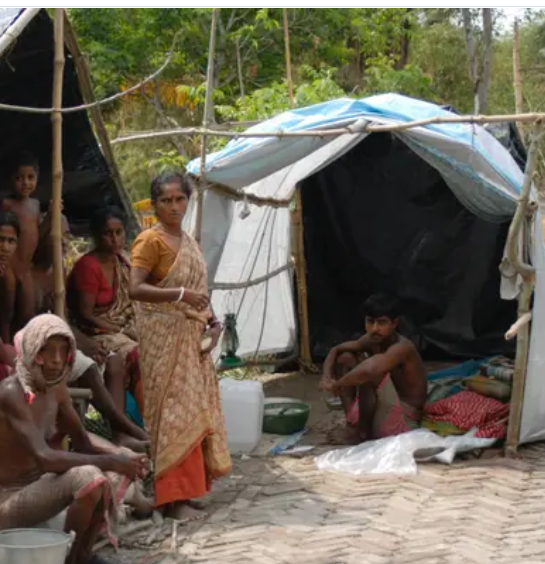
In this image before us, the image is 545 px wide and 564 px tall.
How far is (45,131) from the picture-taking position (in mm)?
6008

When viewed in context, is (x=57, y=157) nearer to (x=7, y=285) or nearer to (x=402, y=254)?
(x=7, y=285)

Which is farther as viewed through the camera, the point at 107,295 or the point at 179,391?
the point at 107,295

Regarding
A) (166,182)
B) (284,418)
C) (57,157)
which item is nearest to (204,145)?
(166,182)

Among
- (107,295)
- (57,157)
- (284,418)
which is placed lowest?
(284,418)

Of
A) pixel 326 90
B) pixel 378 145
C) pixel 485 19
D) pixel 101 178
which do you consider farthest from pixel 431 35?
pixel 101 178

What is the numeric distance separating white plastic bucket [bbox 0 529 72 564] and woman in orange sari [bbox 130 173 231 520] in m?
1.29

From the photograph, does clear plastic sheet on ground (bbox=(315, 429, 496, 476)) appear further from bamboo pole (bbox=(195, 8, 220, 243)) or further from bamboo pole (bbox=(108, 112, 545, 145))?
bamboo pole (bbox=(108, 112, 545, 145))

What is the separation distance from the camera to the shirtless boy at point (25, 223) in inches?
215

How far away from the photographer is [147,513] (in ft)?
17.2

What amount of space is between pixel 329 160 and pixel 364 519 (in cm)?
338

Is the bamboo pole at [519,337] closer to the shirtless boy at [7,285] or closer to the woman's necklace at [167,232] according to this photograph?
the woman's necklace at [167,232]

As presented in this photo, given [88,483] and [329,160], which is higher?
[329,160]

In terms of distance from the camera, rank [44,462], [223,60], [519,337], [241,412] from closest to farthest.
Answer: [44,462] → [519,337] → [241,412] → [223,60]

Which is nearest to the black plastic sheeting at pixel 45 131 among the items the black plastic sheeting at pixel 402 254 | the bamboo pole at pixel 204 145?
the bamboo pole at pixel 204 145
